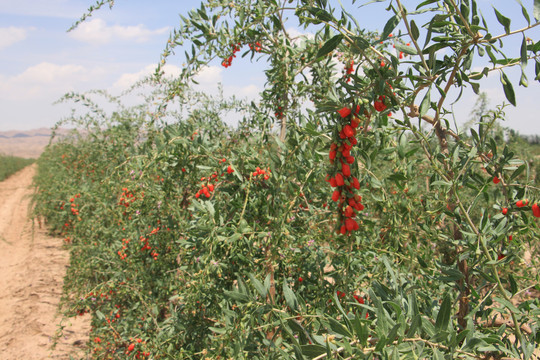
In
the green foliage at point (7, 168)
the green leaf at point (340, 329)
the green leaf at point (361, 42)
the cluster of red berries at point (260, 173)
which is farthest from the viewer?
the green foliage at point (7, 168)

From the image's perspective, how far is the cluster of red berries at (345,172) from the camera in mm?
898

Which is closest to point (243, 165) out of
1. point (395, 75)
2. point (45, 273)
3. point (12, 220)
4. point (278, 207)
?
point (278, 207)

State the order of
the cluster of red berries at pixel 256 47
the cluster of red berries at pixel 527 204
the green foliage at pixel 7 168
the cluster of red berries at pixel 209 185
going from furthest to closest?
the green foliage at pixel 7 168 < the cluster of red berries at pixel 256 47 < the cluster of red berries at pixel 209 185 < the cluster of red berries at pixel 527 204

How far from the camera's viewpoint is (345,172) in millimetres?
906

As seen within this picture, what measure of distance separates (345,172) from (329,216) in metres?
0.76

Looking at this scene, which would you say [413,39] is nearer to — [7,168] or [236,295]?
[236,295]

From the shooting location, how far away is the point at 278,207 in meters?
1.39

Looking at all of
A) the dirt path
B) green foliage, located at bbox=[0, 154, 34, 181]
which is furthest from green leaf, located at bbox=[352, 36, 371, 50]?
green foliage, located at bbox=[0, 154, 34, 181]

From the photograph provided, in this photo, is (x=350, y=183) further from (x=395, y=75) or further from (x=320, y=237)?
(x=320, y=237)

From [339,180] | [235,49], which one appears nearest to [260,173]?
[339,180]

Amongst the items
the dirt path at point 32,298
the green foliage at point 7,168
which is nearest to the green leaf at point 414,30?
the dirt path at point 32,298

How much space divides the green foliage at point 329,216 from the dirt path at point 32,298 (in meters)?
1.35

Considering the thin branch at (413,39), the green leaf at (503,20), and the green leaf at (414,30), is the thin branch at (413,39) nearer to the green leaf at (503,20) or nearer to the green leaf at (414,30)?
the green leaf at (414,30)

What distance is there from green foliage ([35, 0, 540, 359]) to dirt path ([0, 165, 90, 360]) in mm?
1350
